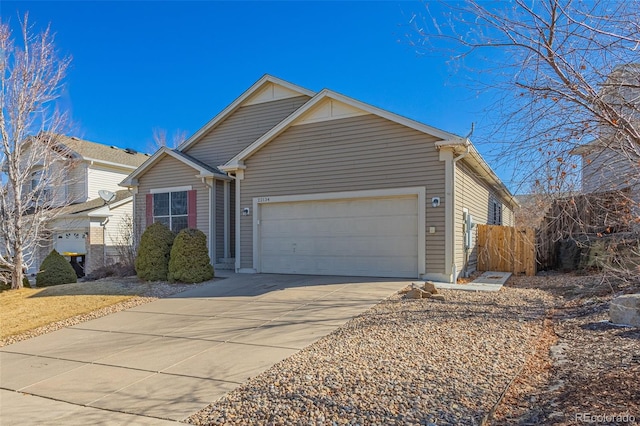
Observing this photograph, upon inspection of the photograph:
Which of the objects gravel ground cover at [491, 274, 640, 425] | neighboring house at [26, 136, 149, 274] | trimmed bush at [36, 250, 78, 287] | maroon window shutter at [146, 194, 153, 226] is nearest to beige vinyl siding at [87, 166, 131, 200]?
neighboring house at [26, 136, 149, 274]

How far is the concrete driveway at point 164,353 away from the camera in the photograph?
13.3ft

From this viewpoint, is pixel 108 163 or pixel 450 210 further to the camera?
pixel 108 163

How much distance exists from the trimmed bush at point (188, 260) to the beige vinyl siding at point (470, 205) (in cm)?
669

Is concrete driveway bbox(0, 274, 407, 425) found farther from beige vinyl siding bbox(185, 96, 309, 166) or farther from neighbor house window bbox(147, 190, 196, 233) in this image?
beige vinyl siding bbox(185, 96, 309, 166)

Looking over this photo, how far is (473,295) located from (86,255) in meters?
15.8

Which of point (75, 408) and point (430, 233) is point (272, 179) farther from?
point (75, 408)

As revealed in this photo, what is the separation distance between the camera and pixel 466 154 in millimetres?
10258

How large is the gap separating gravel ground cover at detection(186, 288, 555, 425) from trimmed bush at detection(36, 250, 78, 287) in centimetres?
1034

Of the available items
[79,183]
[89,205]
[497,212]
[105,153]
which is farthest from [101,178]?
[497,212]

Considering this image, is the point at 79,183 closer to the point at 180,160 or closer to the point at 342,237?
the point at 180,160

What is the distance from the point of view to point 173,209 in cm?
1465

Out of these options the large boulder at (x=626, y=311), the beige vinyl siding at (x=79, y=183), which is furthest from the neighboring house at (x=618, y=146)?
the beige vinyl siding at (x=79, y=183)

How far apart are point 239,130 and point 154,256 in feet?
19.8

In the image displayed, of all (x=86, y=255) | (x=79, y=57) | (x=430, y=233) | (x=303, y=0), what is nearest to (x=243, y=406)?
(x=430, y=233)
